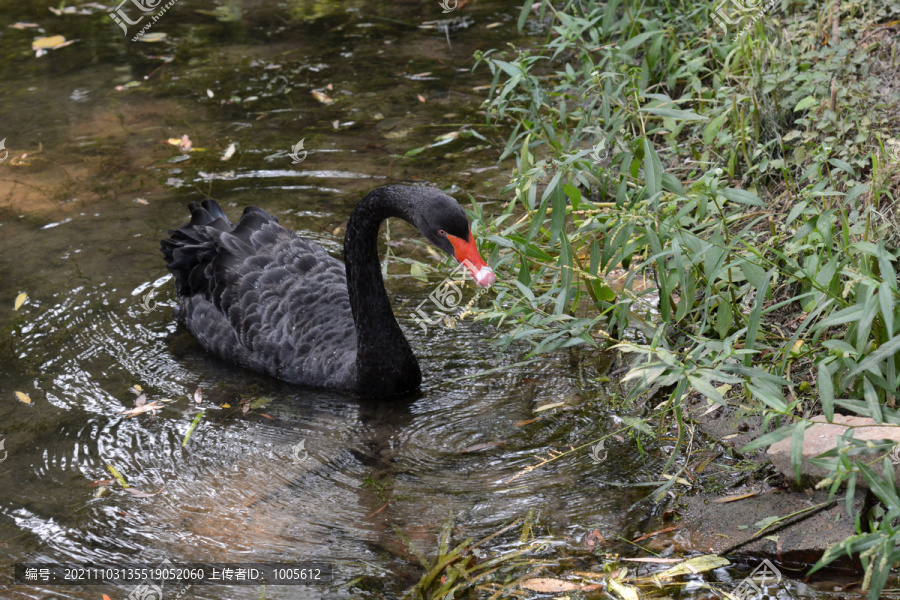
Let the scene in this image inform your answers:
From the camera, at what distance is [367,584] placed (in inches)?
127

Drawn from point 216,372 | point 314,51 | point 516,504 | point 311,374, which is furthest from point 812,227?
point 314,51

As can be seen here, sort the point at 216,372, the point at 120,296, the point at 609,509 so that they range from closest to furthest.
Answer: the point at 609,509 < the point at 216,372 < the point at 120,296

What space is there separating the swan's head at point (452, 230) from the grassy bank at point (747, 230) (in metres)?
0.11

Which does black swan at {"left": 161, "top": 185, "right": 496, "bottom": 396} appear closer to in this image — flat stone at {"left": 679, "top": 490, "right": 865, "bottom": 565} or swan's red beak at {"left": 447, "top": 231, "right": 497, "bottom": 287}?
swan's red beak at {"left": 447, "top": 231, "right": 497, "bottom": 287}

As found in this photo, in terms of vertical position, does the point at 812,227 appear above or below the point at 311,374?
above

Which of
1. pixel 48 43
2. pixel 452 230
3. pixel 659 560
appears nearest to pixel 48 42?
pixel 48 43

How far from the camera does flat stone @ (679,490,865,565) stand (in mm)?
3084

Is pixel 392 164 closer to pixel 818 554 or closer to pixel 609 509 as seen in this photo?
pixel 609 509

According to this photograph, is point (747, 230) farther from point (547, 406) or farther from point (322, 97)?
point (322, 97)

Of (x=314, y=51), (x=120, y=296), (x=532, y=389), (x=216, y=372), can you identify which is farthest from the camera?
(x=314, y=51)

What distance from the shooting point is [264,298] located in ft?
15.6

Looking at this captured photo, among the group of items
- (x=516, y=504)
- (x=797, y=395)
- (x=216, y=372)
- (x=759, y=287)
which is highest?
(x=759, y=287)

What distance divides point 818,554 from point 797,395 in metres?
0.71

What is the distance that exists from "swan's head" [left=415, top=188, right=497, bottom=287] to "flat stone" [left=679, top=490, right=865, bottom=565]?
1.27 m
